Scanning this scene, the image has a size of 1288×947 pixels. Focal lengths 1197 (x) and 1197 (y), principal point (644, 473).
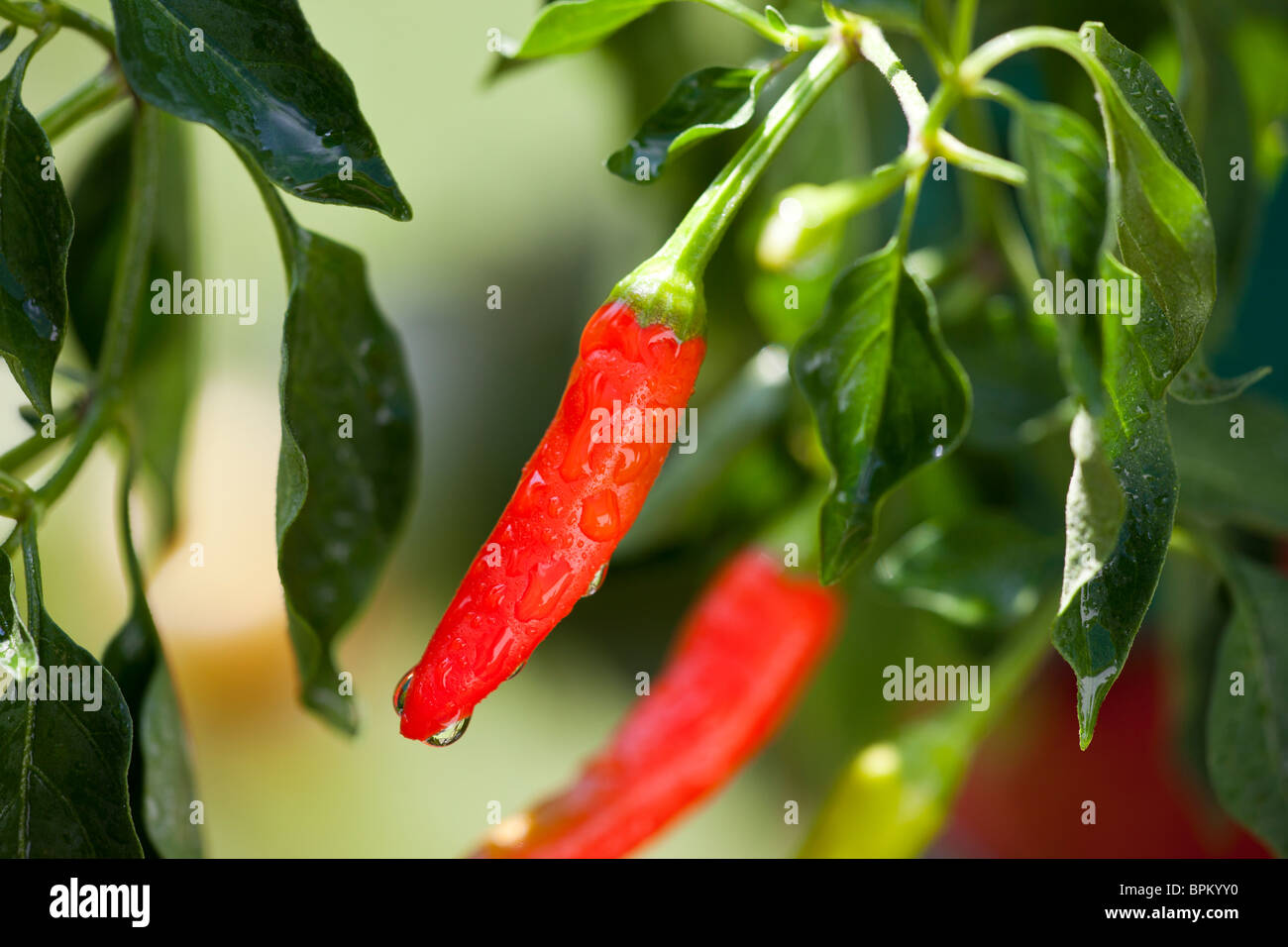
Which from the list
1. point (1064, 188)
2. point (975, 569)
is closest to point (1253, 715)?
point (975, 569)

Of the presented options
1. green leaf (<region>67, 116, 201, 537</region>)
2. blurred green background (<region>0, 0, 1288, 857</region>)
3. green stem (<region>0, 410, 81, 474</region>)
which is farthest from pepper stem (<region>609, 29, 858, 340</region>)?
blurred green background (<region>0, 0, 1288, 857</region>)

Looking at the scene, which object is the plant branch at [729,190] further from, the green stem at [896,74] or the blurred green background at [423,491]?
the blurred green background at [423,491]

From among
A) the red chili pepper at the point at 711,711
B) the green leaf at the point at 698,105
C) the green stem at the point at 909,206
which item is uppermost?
the green leaf at the point at 698,105

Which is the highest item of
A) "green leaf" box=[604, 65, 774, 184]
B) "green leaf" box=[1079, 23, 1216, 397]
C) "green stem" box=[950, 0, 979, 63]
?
"green stem" box=[950, 0, 979, 63]

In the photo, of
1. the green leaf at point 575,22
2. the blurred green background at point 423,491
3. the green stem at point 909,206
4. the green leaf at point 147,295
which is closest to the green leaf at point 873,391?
the green stem at point 909,206

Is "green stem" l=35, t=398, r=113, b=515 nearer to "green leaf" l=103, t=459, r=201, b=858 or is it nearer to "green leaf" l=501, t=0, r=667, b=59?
"green leaf" l=103, t=459, r=201, b=858
